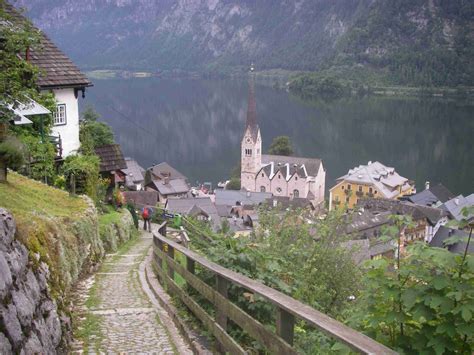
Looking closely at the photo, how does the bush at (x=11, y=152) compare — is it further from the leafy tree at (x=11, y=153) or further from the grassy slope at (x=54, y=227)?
the grassy slope at (x=54, y=227)

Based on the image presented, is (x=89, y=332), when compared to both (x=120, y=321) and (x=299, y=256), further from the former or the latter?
(x=299, y=256)

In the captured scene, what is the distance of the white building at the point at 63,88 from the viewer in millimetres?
18892

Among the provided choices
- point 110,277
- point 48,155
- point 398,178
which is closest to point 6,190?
point 110,277

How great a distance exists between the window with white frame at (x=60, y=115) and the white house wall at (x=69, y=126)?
105 mm

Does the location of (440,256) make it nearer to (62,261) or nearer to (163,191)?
(62,261)

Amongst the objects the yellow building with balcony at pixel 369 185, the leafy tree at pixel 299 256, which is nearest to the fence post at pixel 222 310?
the leafy tree at pixel 299 256

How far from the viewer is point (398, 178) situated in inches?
3250

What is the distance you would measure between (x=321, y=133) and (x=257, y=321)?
12233 centimetres

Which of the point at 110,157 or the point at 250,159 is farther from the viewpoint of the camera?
the point at 250,159

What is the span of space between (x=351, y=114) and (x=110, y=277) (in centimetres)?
14422

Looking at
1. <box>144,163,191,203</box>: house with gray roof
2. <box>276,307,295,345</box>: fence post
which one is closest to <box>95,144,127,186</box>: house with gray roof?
<box>276,307,295,345</box>: fence post

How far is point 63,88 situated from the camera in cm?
1922

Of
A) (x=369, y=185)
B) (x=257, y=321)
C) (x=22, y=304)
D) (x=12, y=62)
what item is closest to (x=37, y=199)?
(x=12, y=62)

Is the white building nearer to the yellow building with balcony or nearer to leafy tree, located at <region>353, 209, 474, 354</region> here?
leafy tree, located at <region>353, 209, 474, 354</region>
